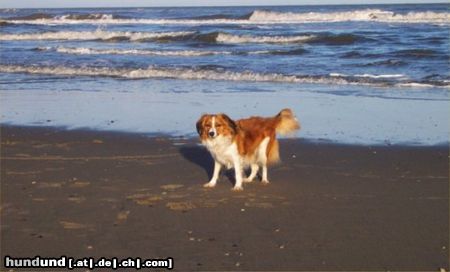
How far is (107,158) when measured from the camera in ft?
25.4

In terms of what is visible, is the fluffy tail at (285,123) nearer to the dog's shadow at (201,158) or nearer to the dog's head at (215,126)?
A: the dog's shadow at (201,158)

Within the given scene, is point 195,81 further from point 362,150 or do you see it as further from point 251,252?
point 251,252

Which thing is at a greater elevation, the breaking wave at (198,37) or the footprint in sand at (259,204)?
the breaking wave at (198,37)

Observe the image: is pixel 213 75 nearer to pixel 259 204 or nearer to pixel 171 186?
pixel 171 186

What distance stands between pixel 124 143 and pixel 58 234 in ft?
11.5

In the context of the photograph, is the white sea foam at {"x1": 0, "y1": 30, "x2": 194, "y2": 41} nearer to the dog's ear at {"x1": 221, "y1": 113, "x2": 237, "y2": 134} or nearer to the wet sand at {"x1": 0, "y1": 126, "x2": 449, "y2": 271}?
the wet sand at {"x1": 0, "y1": 126, "x2": 449, "y2": 271}

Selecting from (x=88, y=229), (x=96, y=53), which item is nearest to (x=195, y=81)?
(x=96, y=53)

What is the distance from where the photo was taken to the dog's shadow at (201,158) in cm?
725

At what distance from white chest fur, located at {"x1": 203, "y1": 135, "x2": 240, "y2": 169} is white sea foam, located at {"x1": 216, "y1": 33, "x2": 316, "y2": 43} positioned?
785 inches

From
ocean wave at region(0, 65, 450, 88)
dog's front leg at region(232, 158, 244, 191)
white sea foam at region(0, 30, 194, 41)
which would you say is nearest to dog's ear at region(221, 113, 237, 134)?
dog's front leg at region(232, 158, 244, 191)

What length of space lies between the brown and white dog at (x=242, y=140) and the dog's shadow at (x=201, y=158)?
0.26 metres

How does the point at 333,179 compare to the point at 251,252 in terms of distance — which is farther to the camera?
the point at 333,179

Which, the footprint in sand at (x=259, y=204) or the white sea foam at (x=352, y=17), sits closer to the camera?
the footprint in sand at (x=259, y=204)

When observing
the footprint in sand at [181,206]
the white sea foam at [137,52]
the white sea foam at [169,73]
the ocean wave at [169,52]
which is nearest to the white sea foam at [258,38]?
the ocean wave at [169,52]
